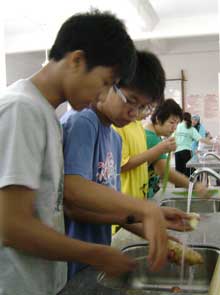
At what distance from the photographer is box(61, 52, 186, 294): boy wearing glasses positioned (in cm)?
100

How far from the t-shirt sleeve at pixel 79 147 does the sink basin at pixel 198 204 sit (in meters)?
1.17

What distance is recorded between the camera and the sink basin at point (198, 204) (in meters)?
2.23

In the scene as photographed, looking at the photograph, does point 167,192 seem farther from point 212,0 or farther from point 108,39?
point 212,0

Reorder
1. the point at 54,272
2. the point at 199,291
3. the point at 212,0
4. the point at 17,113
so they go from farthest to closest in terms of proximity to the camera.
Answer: the point at 212,0 → the point at 199,291 → the point at 54,272 → the point at 17,113

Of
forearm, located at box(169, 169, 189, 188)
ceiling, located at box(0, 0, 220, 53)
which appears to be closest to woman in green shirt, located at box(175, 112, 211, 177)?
ceiling, located at box(0, 0, 220, 53)

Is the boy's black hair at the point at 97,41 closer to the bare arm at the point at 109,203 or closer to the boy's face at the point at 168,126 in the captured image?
the bare arm at the point at 109,203

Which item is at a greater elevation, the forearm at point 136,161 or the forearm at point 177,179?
the forearm at point 136,161

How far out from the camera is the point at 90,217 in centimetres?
116

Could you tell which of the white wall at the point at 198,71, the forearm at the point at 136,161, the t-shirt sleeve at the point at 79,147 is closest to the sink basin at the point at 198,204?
the forearm at the point at 136,161

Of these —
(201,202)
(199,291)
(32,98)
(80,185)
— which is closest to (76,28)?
(32,98)

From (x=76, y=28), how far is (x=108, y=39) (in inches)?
3.1

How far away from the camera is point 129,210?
1007 mm

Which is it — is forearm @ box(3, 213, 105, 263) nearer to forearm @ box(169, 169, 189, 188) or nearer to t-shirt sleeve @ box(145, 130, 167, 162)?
forearm @ box(169, 169, 189, 188)

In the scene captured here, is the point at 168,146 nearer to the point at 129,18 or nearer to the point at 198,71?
the point at 129,18
